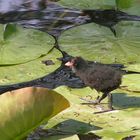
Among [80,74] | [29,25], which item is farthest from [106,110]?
[29,25]

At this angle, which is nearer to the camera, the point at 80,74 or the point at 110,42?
the point at 80,74

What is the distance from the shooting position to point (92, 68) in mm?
3047

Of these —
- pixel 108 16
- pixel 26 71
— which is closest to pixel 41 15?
pixel 108 16

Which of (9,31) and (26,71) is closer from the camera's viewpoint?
(26,71)

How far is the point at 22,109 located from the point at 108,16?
7.93ft

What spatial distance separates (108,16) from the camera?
455 cm

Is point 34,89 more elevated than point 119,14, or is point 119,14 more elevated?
point 34,89

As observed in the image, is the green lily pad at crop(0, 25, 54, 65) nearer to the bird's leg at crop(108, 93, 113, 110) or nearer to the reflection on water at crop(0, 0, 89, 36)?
the reflection on water at crop(0, 0, 89, 36)

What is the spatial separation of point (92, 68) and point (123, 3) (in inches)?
71.2

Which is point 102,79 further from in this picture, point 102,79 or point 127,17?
point 127,17

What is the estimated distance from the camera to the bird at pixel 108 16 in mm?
4387

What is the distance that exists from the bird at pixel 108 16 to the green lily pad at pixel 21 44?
0.68 meters

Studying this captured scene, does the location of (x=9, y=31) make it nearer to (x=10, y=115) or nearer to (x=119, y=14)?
(x=119, y=14)

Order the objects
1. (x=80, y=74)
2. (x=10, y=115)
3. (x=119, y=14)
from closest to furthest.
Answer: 1. (x=10, y=115)
2. (x=80, y=74)
3. (x=119, y=14)
